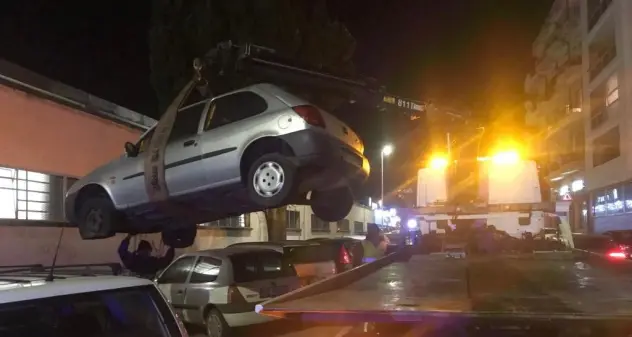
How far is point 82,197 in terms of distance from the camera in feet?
28.9

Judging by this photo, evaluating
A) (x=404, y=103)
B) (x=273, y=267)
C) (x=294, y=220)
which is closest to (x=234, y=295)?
(x=273, y=267)

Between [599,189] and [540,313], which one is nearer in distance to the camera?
[540,313]

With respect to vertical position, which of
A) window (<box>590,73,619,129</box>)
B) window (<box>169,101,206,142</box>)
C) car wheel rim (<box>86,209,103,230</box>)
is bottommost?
car wheel rim (<box>86,209,103,230</box>)

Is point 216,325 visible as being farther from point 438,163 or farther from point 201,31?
point 201,31

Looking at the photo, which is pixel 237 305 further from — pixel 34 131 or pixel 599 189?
pixel 599 189

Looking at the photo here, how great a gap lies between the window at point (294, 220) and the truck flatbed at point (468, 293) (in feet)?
66.2

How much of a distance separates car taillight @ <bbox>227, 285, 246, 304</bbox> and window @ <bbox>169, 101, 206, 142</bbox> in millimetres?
2744

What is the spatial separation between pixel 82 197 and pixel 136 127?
6.07 metres

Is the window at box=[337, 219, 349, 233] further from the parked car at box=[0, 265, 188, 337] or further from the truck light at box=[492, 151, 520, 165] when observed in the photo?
the parked car at box=[0, 265, 188, 337]

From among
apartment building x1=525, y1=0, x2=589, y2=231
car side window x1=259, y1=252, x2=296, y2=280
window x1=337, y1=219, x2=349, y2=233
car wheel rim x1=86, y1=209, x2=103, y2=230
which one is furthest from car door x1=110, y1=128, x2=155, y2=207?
apartment building x1=525, y1=0, x2=589, y2=231

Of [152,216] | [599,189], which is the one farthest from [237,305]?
[599,189]

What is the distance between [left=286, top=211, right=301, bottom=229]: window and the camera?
84.6 feet

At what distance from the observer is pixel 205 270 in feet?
32.1

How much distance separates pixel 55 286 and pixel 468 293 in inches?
87.9
